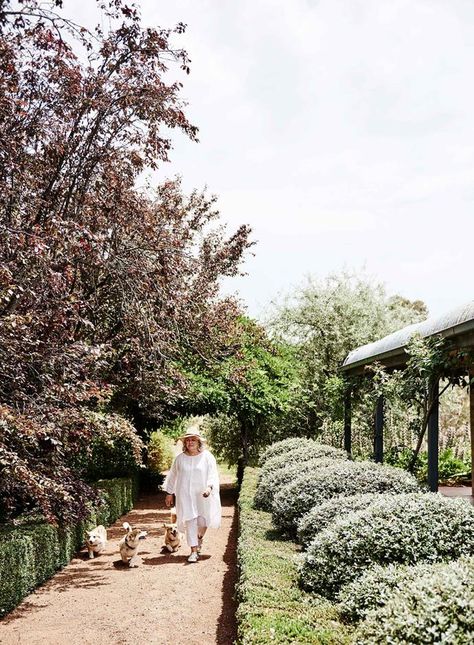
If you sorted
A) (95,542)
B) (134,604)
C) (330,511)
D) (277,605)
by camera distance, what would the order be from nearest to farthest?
(277,605), (330,511), (134,604), (95,542)

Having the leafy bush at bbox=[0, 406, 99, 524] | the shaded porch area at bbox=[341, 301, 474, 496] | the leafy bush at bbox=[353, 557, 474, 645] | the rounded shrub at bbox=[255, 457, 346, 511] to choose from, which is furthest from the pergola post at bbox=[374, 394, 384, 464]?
the leafy bush at bbox=[353, 557, 474, 645]

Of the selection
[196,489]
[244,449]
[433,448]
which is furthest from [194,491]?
[244,449]

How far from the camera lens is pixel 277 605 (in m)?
5.19

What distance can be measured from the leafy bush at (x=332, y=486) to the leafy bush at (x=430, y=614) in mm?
3621

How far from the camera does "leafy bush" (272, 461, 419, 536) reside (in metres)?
7.67

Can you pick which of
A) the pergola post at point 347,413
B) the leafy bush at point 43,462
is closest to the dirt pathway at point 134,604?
the leafy bush at point 43,462

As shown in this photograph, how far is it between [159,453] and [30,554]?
16029 mm

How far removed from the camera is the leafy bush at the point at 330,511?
6.55 m

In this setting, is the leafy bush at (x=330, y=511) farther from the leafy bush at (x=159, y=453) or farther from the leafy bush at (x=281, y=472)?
the leafy bush at (x=159, y=453)

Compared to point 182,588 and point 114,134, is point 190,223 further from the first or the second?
point 182,588

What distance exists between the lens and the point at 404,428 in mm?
18500

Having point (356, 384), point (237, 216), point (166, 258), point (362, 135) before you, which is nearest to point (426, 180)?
point (362, 135)

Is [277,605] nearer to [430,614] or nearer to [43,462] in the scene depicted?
[430,614]

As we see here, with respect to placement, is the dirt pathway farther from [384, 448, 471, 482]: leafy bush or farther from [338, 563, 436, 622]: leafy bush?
[384, 448, 471, 482]: leafy bush
